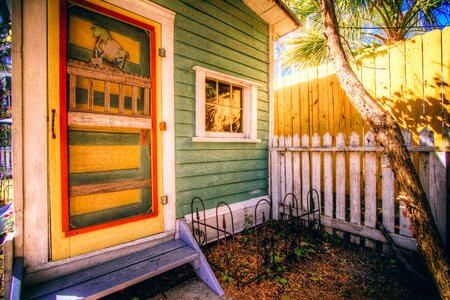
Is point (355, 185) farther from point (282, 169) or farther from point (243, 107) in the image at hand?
point (243, 107)

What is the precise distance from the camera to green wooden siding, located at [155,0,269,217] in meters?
3.01

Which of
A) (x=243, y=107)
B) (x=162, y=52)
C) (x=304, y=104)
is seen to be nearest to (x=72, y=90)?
(x=162, y=52)

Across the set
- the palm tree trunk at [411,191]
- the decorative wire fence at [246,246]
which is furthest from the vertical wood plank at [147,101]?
the palm tree trunk at [411,191]

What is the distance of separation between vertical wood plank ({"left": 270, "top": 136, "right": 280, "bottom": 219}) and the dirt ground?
47.6 inches

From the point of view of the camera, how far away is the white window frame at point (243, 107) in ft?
10.4

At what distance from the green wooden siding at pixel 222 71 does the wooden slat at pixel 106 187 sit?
0.51 metres

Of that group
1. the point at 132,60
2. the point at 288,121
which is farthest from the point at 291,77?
the point at 132,60

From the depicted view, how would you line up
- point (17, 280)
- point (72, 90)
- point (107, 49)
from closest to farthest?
point (17, 280) < point (72, 90) < point (107, 49)

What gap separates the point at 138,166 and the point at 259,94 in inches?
106

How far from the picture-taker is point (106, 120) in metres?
2.33

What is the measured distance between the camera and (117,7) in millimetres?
2430

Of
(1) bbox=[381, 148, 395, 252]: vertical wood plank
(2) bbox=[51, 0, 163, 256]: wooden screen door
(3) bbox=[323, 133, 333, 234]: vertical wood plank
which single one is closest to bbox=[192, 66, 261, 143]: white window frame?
(2) bbox=[51, 0, 163, 256]: wooden screen door

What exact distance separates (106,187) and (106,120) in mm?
739

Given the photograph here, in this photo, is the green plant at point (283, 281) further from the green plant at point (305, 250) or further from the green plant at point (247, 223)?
the green plant at point (247, 223)
